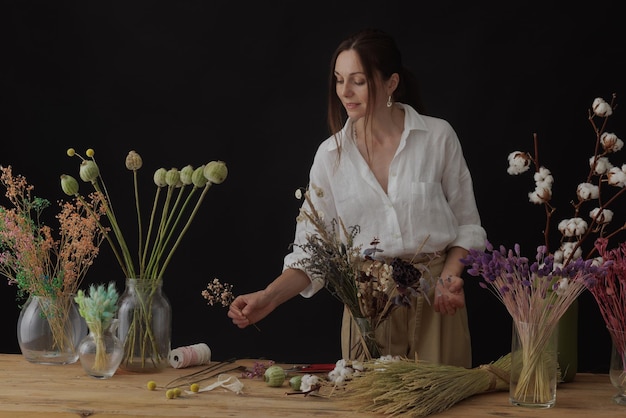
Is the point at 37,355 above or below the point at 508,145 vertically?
below

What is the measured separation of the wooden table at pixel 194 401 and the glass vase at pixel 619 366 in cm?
3

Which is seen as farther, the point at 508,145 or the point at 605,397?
the point at 508,145

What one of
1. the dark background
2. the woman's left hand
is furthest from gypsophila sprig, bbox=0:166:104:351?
the dark background

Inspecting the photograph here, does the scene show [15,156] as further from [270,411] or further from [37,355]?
[270,411]

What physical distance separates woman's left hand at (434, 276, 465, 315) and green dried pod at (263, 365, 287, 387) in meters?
0.54

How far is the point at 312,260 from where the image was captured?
276 cm

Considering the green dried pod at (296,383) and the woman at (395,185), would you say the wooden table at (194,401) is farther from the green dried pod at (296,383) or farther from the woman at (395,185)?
the woman at (395,185)

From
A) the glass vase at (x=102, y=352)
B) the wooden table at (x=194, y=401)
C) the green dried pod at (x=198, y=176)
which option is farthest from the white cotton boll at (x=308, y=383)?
the green dried pod at (x=198, y=176)

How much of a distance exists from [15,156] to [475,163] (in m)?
2.14

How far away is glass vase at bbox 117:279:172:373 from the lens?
2.82 m

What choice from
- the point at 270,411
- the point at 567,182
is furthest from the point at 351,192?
the point at 567,182

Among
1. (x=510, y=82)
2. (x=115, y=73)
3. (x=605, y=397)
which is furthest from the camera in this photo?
(x=115, y=73)

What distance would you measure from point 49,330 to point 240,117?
6.17 feet

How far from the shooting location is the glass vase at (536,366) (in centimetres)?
249
